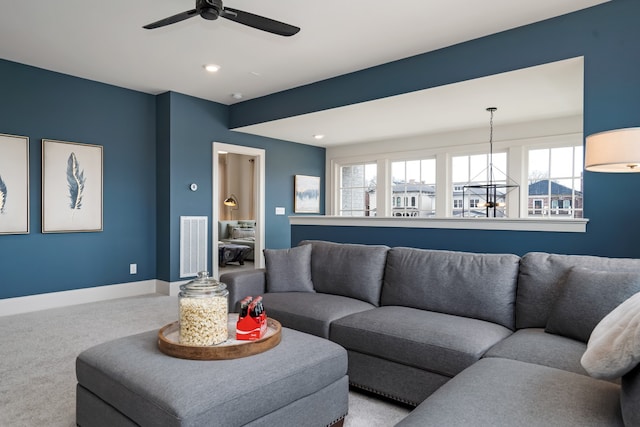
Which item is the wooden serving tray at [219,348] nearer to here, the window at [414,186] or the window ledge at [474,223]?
the window ledge at [474,223]

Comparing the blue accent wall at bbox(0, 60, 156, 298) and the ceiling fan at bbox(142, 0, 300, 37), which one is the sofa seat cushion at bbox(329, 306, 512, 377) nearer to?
the ceiling fan at bbox(142, 0, 300, 37)

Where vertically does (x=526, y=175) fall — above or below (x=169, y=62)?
below

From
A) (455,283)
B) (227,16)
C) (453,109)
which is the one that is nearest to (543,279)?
(455,283)

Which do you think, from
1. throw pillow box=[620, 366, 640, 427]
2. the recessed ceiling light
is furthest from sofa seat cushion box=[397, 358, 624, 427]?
the recessed ceiling light

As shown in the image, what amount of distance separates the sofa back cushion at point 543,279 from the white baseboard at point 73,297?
4551 mm

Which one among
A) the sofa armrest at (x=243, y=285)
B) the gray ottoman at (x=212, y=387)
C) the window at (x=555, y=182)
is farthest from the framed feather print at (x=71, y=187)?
the window at (x=555, y=182)

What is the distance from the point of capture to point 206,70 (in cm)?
453

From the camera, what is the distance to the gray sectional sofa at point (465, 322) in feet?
4.59

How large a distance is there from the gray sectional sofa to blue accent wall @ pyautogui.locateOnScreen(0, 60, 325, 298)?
2.55 m

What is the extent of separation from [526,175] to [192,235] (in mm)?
4629

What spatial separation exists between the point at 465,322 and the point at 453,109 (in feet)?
10.3

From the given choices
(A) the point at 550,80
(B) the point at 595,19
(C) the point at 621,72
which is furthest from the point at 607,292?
(A) the point at 550,80

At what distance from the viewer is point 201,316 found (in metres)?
1.88

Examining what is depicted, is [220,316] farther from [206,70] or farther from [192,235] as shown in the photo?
[192,235]
